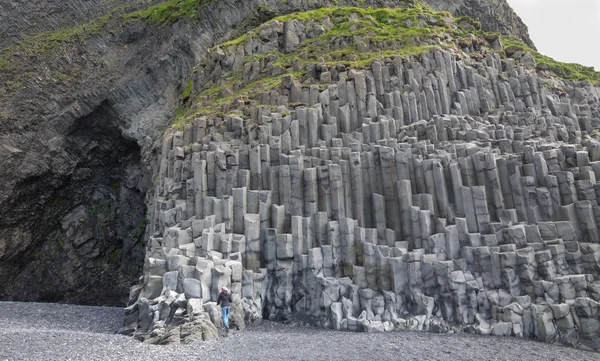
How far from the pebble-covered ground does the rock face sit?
3.10 ft

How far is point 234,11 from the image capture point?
31.3 metres

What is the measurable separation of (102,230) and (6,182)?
20.5 feet

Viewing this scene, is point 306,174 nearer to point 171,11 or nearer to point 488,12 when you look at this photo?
point 171,11

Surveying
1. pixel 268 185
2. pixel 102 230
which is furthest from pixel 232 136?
pixel 102 230

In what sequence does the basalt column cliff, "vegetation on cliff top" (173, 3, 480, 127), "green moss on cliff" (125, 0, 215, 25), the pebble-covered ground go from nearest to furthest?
the pebble-covered ground
the basalt column cliff
"vegetation on cliff top" (173, 3, 480, 127)
"green moss on cliff" (125, 0, 215, 25)

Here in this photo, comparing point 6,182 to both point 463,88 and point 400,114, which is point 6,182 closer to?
point 400,114

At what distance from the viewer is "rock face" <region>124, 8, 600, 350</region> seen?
13.2 m

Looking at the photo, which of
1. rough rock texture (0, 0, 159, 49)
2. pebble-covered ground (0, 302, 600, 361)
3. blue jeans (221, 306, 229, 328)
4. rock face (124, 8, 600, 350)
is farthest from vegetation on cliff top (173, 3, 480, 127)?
rough rock texture (0, 0, 159, 49)

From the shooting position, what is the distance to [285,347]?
1033 cm

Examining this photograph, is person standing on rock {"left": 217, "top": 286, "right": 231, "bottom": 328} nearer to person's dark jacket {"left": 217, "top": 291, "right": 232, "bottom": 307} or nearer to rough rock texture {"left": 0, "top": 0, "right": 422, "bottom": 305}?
person's dark jacket {"left": 217, "top": 291, "right": 232, "bottom": 307}

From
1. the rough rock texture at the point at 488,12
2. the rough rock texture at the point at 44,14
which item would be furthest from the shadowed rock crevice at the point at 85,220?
the rough rock texture at the point at 488,12

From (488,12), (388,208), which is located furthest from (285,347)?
(488,12)

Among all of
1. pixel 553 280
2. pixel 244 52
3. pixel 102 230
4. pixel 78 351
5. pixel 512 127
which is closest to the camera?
pixel 78 351

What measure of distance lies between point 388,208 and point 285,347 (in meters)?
7.14
